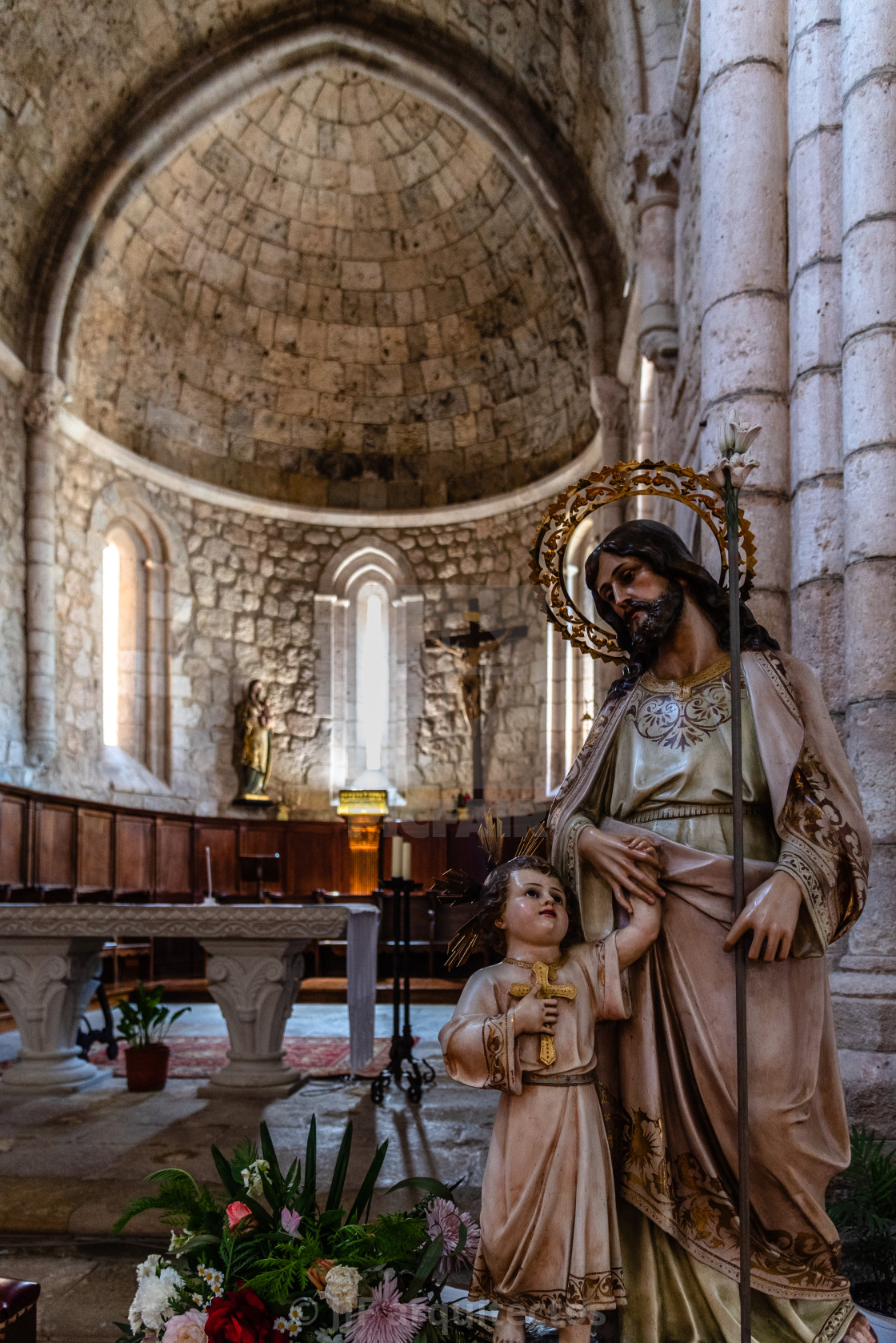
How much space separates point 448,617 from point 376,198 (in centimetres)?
483

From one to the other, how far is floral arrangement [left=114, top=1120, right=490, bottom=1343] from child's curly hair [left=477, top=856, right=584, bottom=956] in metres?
0.67

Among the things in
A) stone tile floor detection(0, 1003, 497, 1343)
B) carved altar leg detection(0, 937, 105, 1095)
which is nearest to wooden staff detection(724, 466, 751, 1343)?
stone tile floor detection(0, 1003, 497, 1343)

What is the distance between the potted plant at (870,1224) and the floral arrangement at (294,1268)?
39.2 inches

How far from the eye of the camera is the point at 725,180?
412 cm

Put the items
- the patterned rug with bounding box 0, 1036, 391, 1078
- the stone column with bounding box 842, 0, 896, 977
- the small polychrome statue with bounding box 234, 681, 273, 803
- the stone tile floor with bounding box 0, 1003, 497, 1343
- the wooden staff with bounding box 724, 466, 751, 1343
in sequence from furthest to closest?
1. the small polychrome statue with bounding box 234, 681, 273, 803
2. the patterned rug with bounding box 0, 1036, 391, 1078
3. the stone column with bounding box 842, 0, 896, 977
4. the stone tile floor with bounding box 0, 1003, 497, 1343
5. the wooden staff with bounding box 724, 466, 751, 1343

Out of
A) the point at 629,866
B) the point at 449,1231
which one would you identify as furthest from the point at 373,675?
the point at 629,866

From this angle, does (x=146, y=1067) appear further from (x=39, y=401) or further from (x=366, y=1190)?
(x=39, y=401)

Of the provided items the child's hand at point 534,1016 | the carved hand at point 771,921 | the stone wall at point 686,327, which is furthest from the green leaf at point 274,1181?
the stone wall at point 686,327

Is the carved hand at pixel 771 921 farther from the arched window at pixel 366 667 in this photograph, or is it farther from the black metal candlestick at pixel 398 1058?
the arched window at pixel 366 667

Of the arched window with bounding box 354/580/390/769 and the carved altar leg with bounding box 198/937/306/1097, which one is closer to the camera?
the carved altar leg with bounding box 198/937/306/1097

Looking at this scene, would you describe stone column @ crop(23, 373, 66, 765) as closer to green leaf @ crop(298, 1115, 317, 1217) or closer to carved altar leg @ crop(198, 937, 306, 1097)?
carved altar leg @ crop(198, 937, 306, 1097)

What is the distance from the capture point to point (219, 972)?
5434 millimetres

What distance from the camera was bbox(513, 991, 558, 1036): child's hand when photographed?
2078mm

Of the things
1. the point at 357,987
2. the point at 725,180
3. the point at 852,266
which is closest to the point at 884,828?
the point at 852,266
